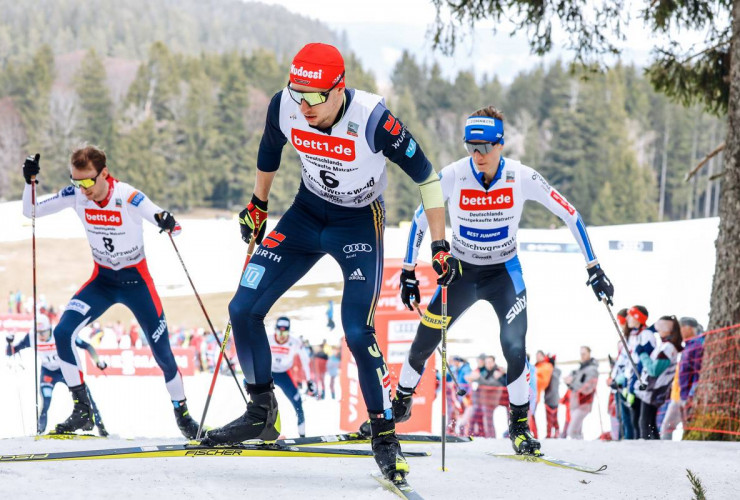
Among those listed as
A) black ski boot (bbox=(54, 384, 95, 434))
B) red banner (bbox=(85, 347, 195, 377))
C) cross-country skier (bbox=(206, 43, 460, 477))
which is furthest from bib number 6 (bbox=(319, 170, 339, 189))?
red banner (bbox=(85, 347, 195, 377))

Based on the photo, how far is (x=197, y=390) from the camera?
16234mm

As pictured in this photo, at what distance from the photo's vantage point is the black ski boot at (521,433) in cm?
579

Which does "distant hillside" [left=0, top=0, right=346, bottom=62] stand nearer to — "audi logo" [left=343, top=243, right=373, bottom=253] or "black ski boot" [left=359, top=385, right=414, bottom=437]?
"black ski boot" [left=359, top=385, right=414, bottom=437]

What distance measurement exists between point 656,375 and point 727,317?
1011mm

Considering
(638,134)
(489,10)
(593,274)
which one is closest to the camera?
(593,274)

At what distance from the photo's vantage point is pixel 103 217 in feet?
22.2

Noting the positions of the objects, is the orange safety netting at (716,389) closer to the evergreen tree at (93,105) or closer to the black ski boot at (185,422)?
the black ski boot at (185,422)

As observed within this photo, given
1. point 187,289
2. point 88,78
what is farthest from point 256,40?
point 187,289

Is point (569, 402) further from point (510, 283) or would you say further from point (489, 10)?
point (510, 283)

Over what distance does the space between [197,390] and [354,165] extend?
12646 mm

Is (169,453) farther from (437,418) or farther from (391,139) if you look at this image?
(437,418)

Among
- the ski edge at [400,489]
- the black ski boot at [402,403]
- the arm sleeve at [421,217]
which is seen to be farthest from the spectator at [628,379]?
the ski edge at [400,489]

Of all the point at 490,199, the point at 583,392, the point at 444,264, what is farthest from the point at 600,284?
the point at 583,392

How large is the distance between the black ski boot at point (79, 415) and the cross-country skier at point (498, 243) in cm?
Result: 299
